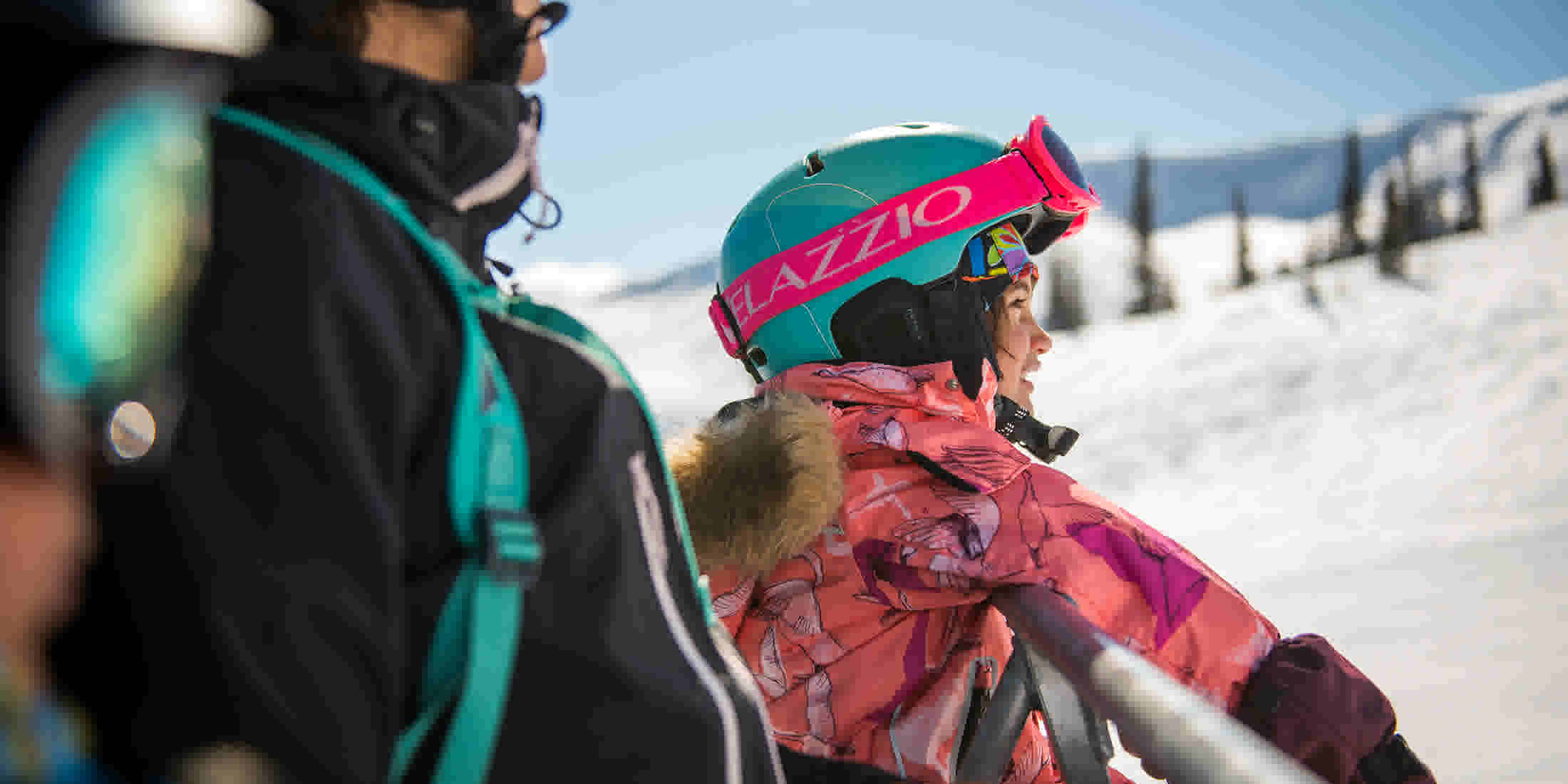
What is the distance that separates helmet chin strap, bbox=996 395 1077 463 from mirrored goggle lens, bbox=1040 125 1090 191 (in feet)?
2.21

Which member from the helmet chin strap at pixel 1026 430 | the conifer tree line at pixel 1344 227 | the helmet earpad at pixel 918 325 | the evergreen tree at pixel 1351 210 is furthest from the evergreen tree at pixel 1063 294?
the helmet earpad at pixel 918 325

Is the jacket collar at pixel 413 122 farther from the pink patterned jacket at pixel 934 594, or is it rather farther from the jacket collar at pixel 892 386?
the jacket collar at pixel 892 386

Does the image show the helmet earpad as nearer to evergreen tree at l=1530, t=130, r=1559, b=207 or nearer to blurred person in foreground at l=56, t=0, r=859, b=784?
blurred person in foreground at l=56, t=0, r=859, b=784

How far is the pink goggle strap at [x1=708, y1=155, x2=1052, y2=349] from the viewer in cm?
252

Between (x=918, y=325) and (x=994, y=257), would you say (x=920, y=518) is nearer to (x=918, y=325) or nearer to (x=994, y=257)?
(x=918, y=325)

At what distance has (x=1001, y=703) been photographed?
5.96ft

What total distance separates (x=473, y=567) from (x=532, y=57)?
660 mm

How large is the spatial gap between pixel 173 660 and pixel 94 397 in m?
0.18

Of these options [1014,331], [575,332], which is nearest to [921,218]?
[1014,331]

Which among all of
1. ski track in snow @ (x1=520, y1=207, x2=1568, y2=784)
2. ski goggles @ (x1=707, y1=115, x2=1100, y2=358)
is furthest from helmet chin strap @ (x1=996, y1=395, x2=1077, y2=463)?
ski track in snow @ (x1=520, y1=207, x2=1568, y2=784)

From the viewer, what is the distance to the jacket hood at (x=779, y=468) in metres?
1.84

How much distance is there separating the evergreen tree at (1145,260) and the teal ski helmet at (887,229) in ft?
81.8

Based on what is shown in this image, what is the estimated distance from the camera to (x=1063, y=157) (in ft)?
8.77

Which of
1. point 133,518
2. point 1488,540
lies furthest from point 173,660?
point 1488,540
